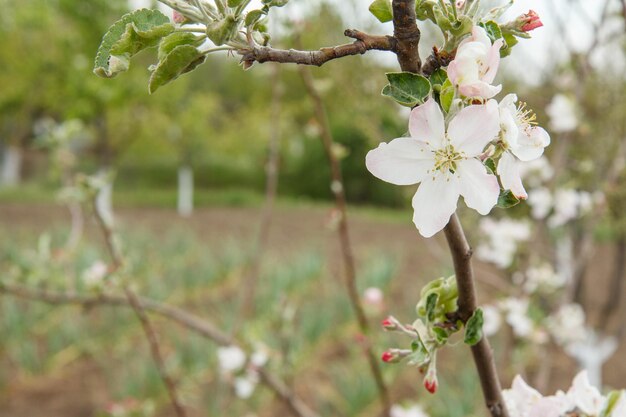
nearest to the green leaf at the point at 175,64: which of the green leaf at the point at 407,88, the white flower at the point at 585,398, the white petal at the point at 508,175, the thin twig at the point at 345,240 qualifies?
the green leaf at the point at 407,88

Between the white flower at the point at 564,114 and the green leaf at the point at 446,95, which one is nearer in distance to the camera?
the green leaf at the point at 446,95

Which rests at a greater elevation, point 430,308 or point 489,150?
point 489,150

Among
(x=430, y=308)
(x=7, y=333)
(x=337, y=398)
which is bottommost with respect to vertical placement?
(x=337, y=398)

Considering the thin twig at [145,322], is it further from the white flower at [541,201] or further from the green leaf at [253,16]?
the white flower at [541,201]

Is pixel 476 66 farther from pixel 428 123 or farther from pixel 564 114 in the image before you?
pixel 564 114

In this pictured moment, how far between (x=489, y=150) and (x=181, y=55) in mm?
264

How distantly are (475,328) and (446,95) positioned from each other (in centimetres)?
21

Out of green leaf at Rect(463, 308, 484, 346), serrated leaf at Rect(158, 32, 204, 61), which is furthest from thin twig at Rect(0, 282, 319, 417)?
serrated leaf at Rect(158, 32, 204, 61)

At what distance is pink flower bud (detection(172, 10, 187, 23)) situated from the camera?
51 cm

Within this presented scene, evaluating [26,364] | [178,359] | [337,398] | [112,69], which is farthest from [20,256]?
[112,69]

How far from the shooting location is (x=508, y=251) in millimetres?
2574

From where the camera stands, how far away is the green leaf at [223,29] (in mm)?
464

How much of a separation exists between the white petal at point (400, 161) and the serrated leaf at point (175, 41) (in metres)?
0.17

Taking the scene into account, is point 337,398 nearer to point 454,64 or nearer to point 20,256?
point 20,256
